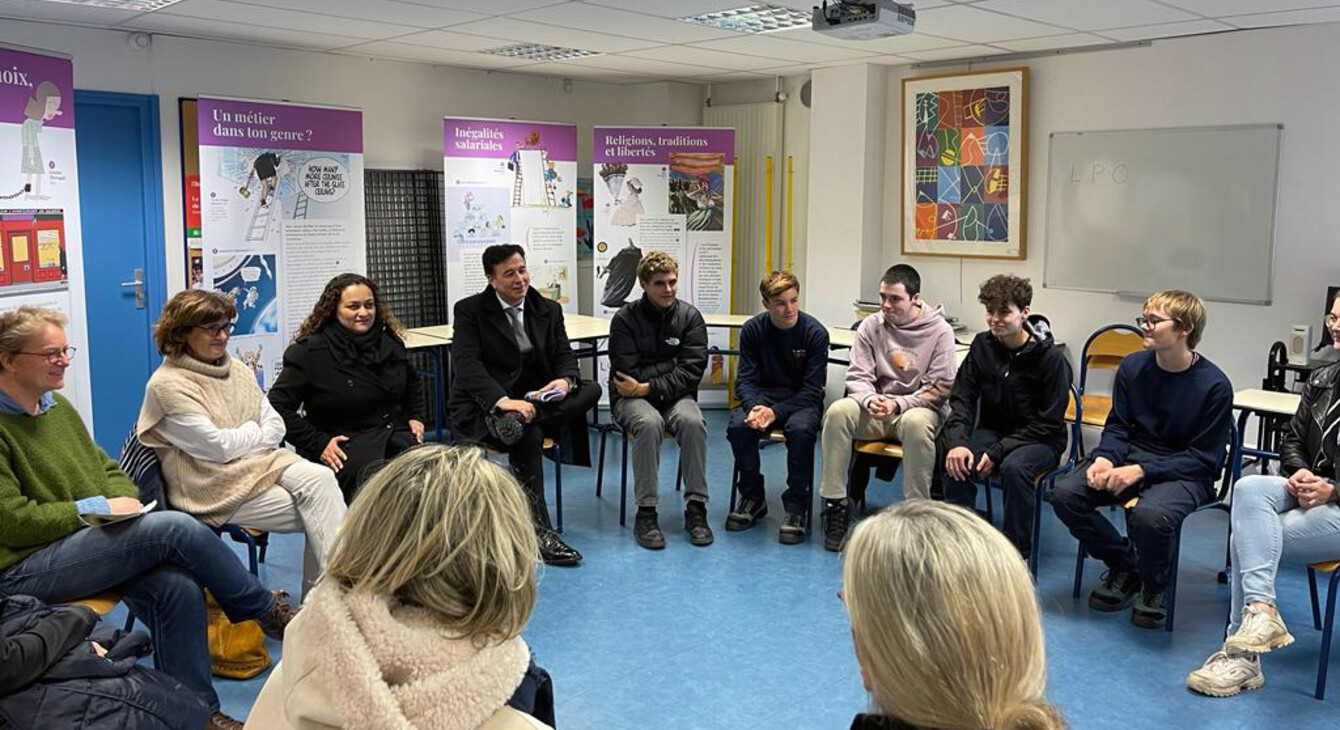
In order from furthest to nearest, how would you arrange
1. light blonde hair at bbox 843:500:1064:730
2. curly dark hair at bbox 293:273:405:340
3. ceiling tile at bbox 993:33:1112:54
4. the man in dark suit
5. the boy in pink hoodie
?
ceiling tile at bbox 993:33:1112:54
the boy in pink hoodie
the man in dark suit
curly dark hair at bbox 293:273:405:340
light blonde hair at bbox 843:500:1064:730

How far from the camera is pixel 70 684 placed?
2.22 metres

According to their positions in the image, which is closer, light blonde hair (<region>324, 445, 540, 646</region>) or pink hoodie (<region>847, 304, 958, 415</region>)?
light blonde hair (<region>324, 445, 540, 646</region>)

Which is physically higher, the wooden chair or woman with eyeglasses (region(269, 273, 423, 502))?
woman with eyeglasses (region(269, 273, 423, 502))

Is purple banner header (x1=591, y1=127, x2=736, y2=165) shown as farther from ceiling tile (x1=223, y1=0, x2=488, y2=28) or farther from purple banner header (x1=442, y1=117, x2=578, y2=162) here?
ceiling tile (x1=223, y1=0, x2=488, y2=28)

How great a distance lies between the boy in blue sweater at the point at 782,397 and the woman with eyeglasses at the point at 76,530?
8.03 ft

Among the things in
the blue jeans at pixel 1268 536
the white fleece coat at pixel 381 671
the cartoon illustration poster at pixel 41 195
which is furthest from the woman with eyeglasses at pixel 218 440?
the blue jeans at pixel 1268 536

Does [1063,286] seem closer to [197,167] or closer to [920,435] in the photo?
[920,435]

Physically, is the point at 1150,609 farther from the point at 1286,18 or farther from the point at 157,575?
the point at 157,575

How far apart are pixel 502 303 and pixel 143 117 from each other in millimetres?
2562

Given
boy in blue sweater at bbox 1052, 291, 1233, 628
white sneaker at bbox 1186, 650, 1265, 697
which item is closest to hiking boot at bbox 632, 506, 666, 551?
boy in blue sweater at bbox 1052, 291, 1233, 628

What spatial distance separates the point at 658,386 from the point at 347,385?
4.69 ft

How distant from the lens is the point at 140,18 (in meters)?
5.24

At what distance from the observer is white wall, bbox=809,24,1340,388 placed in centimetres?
513

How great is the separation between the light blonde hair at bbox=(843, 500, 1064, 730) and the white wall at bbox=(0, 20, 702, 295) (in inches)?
218
